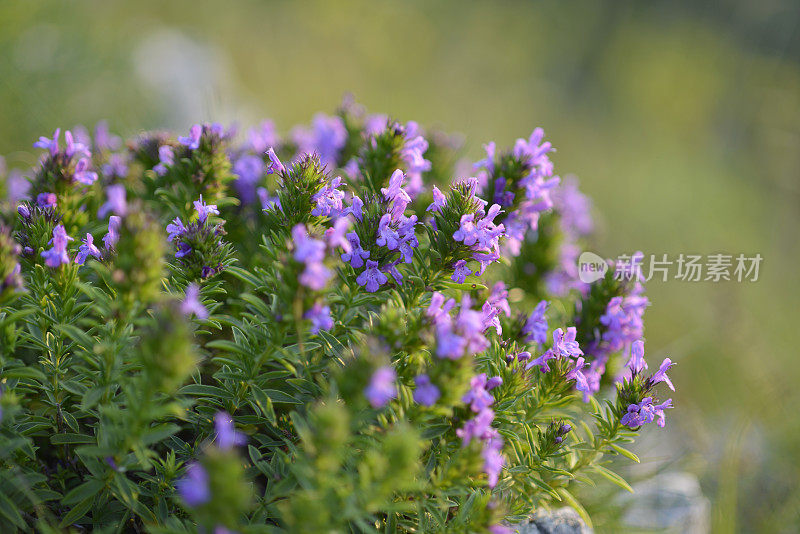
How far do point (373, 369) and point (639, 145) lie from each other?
488 inches

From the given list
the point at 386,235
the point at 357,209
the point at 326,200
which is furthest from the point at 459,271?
the point at 326,200

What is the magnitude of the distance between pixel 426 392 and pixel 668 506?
243cm

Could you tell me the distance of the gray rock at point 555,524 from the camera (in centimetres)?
252

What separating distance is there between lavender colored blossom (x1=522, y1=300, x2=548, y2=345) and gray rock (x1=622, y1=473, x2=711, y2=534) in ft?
4.33

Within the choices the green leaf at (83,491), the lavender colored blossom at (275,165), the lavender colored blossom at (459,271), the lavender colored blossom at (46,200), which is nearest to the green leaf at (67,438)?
the green leaf at (83,491)

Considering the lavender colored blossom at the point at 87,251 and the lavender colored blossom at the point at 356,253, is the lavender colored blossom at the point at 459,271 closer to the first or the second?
the lavender colored blossom at the point at 356,253

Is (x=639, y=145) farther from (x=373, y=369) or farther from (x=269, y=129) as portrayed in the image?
(x=373, y=369)

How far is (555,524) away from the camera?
2549 millimetres

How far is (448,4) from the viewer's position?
1406 centimetres

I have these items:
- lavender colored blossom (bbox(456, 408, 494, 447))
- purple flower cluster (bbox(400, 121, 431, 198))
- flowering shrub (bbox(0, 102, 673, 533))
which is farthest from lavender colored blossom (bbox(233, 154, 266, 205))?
lavender colored blossom (bbox(456, 408, 494, 447))

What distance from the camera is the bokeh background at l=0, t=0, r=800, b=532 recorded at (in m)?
4.98

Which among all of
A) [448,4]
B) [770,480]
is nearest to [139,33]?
[448,4]

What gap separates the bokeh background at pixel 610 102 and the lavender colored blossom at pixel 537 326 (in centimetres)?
156

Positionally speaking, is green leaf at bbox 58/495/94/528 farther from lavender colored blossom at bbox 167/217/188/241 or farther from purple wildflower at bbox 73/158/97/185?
purple wildflower at bbox 73/158/97/185
